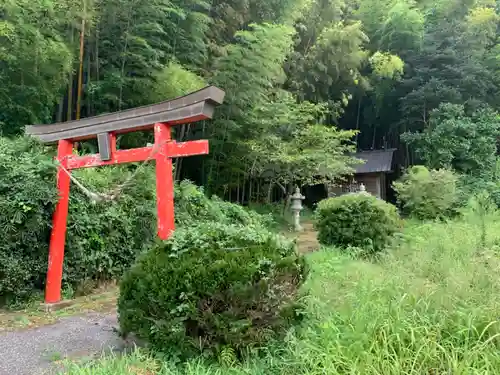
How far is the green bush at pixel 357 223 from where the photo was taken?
6172 millimetres

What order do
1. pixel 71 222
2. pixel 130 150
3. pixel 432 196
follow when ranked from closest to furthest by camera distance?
pixel 130 150 < pixel 71 222 < pixel 432 196

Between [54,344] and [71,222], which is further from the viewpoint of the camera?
[71,222]

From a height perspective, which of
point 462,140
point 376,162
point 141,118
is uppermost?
point 462,140

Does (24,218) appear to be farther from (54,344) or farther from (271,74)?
(271,74)

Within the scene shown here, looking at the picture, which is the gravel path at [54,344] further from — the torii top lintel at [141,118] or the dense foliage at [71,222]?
the torii top lintel at [141,118]

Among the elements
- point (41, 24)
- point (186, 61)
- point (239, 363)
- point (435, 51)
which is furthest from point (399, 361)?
point (435, 51)

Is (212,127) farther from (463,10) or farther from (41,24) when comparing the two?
(463,10)

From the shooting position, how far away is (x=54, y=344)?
309 centimetres

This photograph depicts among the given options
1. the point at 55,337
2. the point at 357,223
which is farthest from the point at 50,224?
the point at 357,223

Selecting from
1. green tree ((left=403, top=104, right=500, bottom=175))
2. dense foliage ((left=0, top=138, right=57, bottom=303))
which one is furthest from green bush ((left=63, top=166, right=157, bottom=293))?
green tree ((left=403, top=104, right=500, bottom=175))

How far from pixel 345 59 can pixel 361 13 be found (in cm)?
390

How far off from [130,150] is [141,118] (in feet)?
1.15

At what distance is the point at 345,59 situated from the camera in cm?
1263

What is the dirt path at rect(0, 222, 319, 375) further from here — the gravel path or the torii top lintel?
the torii top lintel
